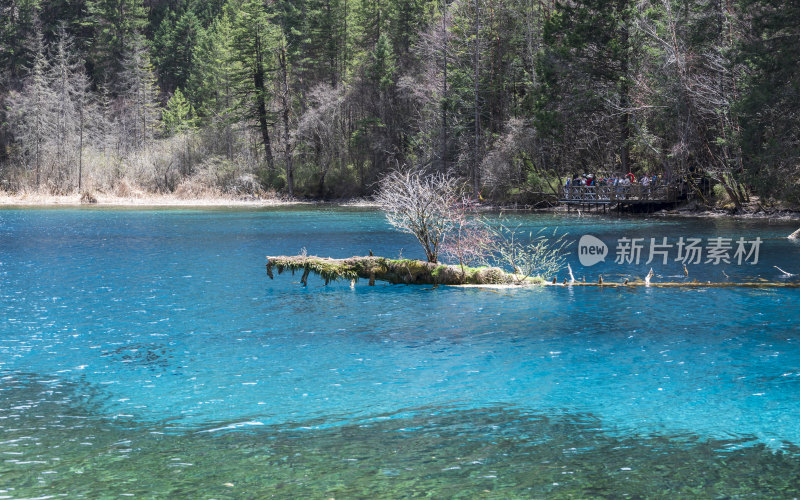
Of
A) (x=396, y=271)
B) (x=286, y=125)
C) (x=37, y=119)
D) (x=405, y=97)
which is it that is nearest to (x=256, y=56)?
(x=286, y=125)

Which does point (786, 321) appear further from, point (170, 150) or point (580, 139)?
point (170, 150)

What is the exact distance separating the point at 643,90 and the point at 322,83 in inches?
1370

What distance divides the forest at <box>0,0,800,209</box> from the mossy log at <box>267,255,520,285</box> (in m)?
20.3

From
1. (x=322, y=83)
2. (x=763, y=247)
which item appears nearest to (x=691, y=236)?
(x=763, y=247)

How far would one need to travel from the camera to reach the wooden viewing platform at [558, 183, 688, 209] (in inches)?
1944

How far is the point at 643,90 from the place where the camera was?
48750 mm

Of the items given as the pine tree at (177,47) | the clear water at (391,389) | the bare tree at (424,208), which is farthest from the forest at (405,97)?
the clear water at (391,389)

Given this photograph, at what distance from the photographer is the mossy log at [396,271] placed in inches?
892

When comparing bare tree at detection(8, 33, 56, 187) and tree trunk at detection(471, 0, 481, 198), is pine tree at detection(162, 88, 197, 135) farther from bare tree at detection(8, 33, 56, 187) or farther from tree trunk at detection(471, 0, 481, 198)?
tree trunk at detection(471, 0, 481, 198)

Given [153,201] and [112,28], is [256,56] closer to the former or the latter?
[153,201]

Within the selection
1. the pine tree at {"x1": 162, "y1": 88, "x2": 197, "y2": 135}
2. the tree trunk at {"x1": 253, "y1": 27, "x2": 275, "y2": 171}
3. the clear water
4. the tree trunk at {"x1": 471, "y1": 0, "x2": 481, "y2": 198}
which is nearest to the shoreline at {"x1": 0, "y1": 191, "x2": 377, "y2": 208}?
the tree trunk at {"x1": 253, "y1": 27, "x2": 275, "y2": 171}

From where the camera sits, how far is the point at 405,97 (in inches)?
2714

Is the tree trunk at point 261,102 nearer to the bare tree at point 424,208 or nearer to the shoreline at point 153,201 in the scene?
the shoreline at point 153,201

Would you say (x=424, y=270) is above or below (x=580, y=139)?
below
